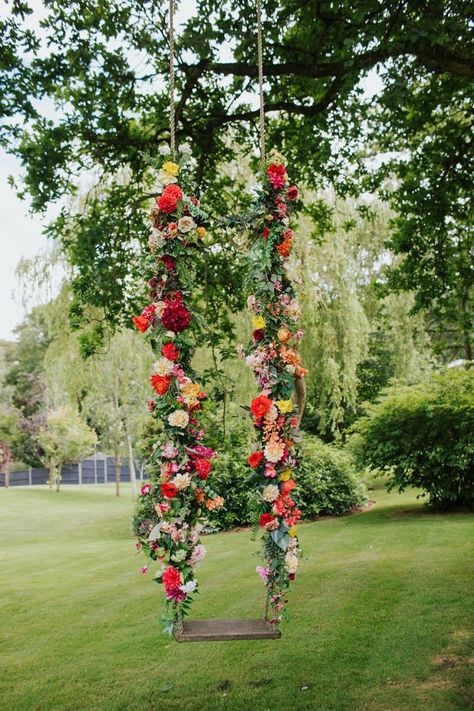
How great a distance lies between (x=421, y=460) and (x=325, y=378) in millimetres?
2655

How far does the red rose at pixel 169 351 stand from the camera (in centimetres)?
286

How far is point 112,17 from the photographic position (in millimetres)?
5301

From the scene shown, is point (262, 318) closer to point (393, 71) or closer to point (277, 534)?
point (277, 534)

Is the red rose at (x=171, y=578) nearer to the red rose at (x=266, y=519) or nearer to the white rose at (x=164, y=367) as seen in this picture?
the red rose at (x=266, y=519)

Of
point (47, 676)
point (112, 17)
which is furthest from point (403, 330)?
point (47, 676)

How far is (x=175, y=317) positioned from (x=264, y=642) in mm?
2961

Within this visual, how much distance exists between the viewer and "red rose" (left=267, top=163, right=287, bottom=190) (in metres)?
3.13

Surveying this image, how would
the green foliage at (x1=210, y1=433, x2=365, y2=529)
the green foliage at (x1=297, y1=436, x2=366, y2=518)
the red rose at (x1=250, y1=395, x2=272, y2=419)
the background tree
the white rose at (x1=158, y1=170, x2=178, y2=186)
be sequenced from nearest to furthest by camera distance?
the red rose at (x1=250, y1=395, x2=272, y2=419) → the white rose at (x1=158, y1=170, x2=178, y2=186) → the green foliage at (x1=210, y1=433, x2=365, y2=529) → the green foliage at (x1=297, y1=436, x2=366, y2=518) → the background tree

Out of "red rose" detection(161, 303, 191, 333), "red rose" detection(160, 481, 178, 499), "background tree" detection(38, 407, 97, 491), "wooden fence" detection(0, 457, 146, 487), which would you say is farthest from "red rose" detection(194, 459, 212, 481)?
"wooden fence" detection(0, 457, 146, 487)

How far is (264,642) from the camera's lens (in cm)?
476

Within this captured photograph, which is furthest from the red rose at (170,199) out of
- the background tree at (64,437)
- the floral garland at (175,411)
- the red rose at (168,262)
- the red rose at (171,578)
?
the background tree at (64,437)

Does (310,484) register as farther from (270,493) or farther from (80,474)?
(80,474)

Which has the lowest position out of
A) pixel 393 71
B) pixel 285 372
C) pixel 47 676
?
pixel 47 676

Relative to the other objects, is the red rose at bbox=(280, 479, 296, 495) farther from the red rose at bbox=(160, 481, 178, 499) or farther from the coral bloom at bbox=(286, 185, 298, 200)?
the coral bloom at bbox=(286, 185, 298, 200)
